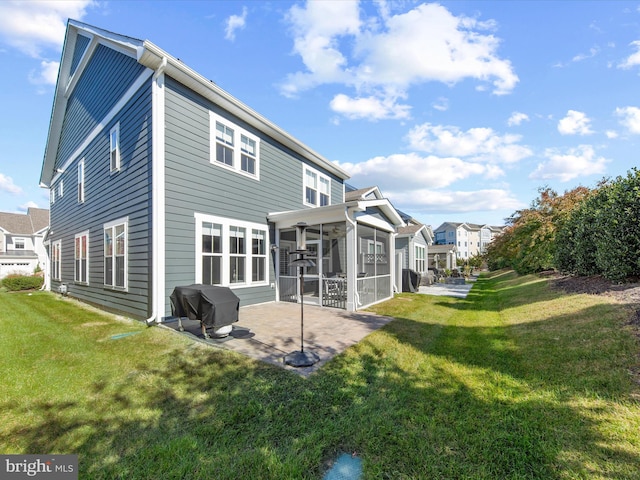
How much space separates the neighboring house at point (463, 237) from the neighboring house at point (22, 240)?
67.3 m

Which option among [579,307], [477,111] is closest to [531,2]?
[477,111]

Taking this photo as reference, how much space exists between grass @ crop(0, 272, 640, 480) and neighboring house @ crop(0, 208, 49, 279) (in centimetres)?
3671

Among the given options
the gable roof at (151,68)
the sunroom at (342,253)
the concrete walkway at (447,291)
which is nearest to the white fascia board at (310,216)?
the sunroom at (342,253)

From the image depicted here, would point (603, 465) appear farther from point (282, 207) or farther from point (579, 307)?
point (282, 207)

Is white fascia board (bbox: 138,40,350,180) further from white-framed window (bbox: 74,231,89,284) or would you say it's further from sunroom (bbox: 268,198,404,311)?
white-framed window (bbox: 74,231,89,284)

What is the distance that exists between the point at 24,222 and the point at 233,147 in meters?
44.6

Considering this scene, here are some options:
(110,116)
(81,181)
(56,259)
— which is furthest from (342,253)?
(56,259)

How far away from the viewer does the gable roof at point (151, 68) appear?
6.87 metres

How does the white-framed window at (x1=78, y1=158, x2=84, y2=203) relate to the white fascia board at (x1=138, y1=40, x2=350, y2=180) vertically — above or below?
below

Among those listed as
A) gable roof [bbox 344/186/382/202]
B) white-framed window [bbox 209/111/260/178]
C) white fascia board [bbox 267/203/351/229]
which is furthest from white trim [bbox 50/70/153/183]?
gable roof [bbox 344/186/382/202]

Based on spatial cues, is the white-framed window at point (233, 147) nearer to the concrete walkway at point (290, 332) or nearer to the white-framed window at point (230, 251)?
the white-framed window at point (230, 251)

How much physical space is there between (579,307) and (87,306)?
15.0m

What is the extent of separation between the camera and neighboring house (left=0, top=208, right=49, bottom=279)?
3081 cm

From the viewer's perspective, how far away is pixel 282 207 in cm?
1086
